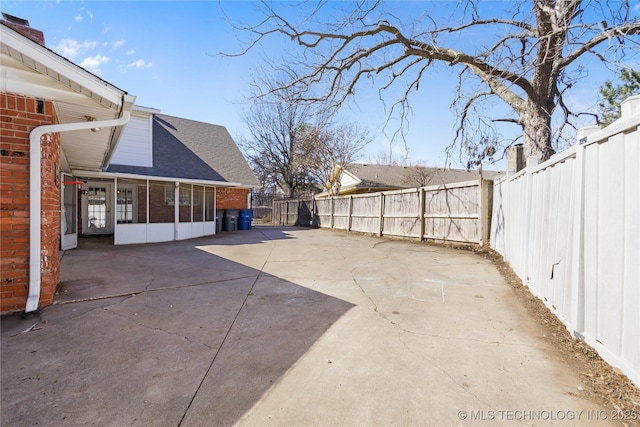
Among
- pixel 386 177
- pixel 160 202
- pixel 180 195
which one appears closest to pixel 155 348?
pixel 160 202

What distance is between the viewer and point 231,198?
697 inches

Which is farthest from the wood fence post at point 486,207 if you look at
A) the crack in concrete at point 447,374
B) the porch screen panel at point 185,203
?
the porch screen panel at point 185,203

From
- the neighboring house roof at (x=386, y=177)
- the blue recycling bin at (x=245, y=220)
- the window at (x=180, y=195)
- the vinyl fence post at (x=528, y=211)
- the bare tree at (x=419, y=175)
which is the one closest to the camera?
the vinyl fence post at (x=528, y=211)

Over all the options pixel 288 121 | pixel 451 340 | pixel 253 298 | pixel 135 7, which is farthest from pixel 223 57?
pixel 288 121

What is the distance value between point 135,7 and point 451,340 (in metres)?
8.74

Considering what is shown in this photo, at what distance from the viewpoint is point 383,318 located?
3678 millimetres

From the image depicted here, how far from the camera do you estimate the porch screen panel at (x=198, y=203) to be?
12812mm

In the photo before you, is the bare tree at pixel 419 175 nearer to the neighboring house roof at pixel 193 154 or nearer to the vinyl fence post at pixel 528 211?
the neighboring house roof at pixel 193 154

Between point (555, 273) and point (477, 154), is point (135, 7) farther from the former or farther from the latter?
point (477, 154)

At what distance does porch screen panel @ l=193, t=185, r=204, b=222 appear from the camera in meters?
12.8

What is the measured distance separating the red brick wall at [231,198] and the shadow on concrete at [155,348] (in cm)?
1212

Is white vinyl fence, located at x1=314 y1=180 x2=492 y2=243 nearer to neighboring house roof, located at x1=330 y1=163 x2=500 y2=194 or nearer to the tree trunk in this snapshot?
the tree trunk

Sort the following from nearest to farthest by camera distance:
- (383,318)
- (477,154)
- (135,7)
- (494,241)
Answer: (383,318) < (135,7) < (494,241) < (477,154)

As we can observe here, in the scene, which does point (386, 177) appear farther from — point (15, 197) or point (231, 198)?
point (15, 197)
